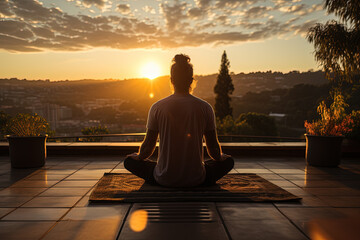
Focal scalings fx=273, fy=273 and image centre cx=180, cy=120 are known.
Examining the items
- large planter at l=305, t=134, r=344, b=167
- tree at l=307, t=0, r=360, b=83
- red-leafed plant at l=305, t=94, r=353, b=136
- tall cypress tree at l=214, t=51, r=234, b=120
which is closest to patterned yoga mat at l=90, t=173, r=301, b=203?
large planter at l=305, t=134, r=344, b=167

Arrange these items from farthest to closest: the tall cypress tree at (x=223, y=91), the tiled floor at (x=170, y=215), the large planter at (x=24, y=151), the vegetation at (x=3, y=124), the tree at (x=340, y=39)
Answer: the tall cypress tree at (x=223, y=91) → the tree at (x=340, y=39) → the vegetation at (x=3, y=124) → the large planter at (x=24, y=151) → the tiled floor at (x=170, y=215)

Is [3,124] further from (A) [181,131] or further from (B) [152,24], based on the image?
(A) [181,131]

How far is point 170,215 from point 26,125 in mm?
3062

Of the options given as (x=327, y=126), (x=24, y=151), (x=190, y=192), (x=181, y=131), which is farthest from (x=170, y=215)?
(x=327, y=126)

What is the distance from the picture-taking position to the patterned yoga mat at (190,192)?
2.38 meters

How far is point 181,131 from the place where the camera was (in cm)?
248

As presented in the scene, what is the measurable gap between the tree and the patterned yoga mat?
4.59 meters

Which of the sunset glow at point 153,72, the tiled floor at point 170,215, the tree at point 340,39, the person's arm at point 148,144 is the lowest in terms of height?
the tiled floor at point 170,215

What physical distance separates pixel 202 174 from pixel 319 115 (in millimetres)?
3272

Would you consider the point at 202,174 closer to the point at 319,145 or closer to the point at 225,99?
the point at 319,145

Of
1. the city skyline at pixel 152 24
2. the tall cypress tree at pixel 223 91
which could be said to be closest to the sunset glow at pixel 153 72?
the city skyline at pixel 152 24

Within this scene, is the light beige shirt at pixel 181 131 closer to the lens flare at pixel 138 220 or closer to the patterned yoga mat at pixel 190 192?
the patterned yoga mat at pixel 190 192

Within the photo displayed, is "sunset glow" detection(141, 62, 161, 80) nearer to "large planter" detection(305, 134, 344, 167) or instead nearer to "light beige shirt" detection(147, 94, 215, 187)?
"light beige shirt" detection(147, 94, 215, 187)

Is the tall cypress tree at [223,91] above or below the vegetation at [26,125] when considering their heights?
above
